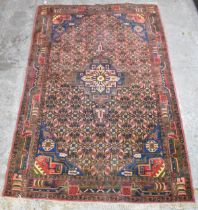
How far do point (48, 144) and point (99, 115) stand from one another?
464 mm

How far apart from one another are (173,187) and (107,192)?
46 cm

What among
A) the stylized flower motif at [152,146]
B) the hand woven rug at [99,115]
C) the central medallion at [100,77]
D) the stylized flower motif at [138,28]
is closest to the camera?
the hand woven rug at [99,115]

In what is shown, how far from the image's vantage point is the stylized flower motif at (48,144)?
2.17 metres

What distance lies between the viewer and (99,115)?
2330 mm

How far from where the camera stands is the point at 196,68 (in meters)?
2.61

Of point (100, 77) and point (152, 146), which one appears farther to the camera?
point (100, 77)

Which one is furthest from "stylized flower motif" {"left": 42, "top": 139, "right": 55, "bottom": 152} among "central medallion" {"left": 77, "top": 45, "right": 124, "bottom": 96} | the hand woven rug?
"central medallion" {"left": 77, "top": 45, "right": 124, "bottom": 96}

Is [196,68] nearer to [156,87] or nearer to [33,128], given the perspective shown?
[156,87]

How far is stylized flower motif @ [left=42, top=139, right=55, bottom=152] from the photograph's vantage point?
2.17 m

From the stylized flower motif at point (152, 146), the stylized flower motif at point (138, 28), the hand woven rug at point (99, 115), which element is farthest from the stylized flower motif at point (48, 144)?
the stylized flower motif at point (138, 28)

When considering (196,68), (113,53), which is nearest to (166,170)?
(196,68)

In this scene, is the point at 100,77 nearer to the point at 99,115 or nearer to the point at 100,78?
the point at 100,78

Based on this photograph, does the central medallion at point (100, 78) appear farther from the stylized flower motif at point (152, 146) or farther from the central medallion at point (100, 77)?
the stylized flower motif at point (152, 146)

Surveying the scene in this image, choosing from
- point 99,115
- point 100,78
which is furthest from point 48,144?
point 100,78
